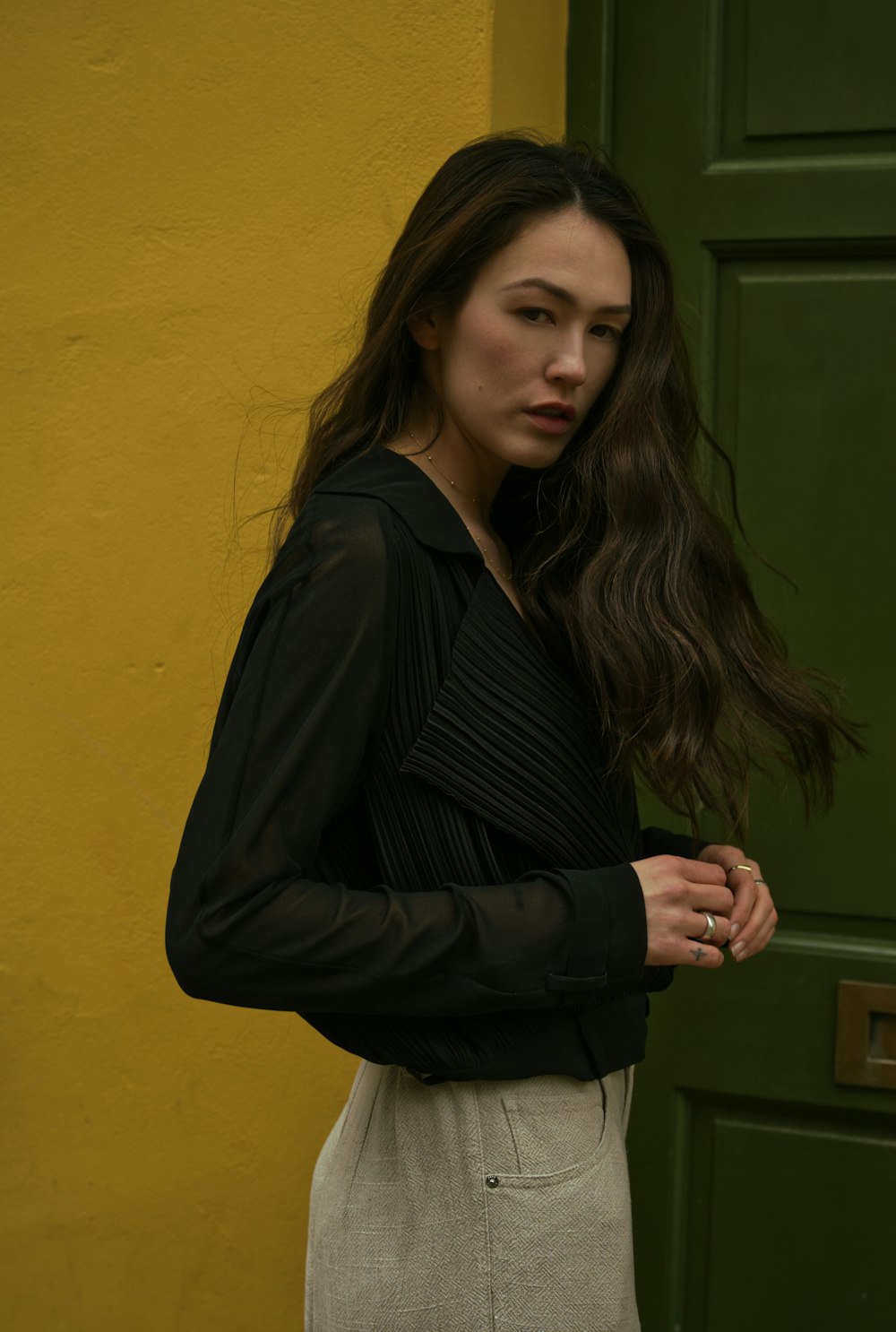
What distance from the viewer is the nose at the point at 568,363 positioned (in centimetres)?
147

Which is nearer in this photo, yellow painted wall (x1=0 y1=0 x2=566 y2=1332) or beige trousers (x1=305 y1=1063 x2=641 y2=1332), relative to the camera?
beige trousers (x1=305 y1=1063 x2=641 y2=1332)

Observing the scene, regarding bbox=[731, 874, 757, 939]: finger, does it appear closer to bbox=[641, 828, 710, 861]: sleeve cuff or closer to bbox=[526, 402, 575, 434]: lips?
bbox=[641, 828, 710, 861]: sleeve cuff

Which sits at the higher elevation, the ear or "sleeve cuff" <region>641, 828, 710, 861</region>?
the ear

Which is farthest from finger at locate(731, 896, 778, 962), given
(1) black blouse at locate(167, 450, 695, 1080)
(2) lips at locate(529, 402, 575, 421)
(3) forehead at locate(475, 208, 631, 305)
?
(3) forehead at locate(475, 208, 631, 305)

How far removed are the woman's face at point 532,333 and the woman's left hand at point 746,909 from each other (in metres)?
0.50

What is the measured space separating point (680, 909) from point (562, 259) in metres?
0.66

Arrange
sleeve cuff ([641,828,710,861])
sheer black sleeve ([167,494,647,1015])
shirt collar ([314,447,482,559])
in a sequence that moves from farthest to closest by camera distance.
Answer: sleeve cuff ([641,828,710,861]) < shirt collar ([314,447,482,559]) < sheer black sleeve ([167,494,647,1015])

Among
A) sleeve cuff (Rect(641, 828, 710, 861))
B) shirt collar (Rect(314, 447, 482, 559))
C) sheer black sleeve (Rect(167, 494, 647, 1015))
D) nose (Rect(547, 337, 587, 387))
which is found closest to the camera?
sheer black sleeve (Rect(167, 494, 647, 1015))

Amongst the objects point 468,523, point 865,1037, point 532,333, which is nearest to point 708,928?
point 468,523

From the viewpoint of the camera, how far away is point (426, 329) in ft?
5.04

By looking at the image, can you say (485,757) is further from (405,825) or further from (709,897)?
(709,897)

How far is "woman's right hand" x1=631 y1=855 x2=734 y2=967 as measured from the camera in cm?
138

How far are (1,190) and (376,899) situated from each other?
4.83 feet

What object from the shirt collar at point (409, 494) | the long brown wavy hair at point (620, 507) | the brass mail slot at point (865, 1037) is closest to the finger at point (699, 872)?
the long brown wavy hair at point (620, 507)
